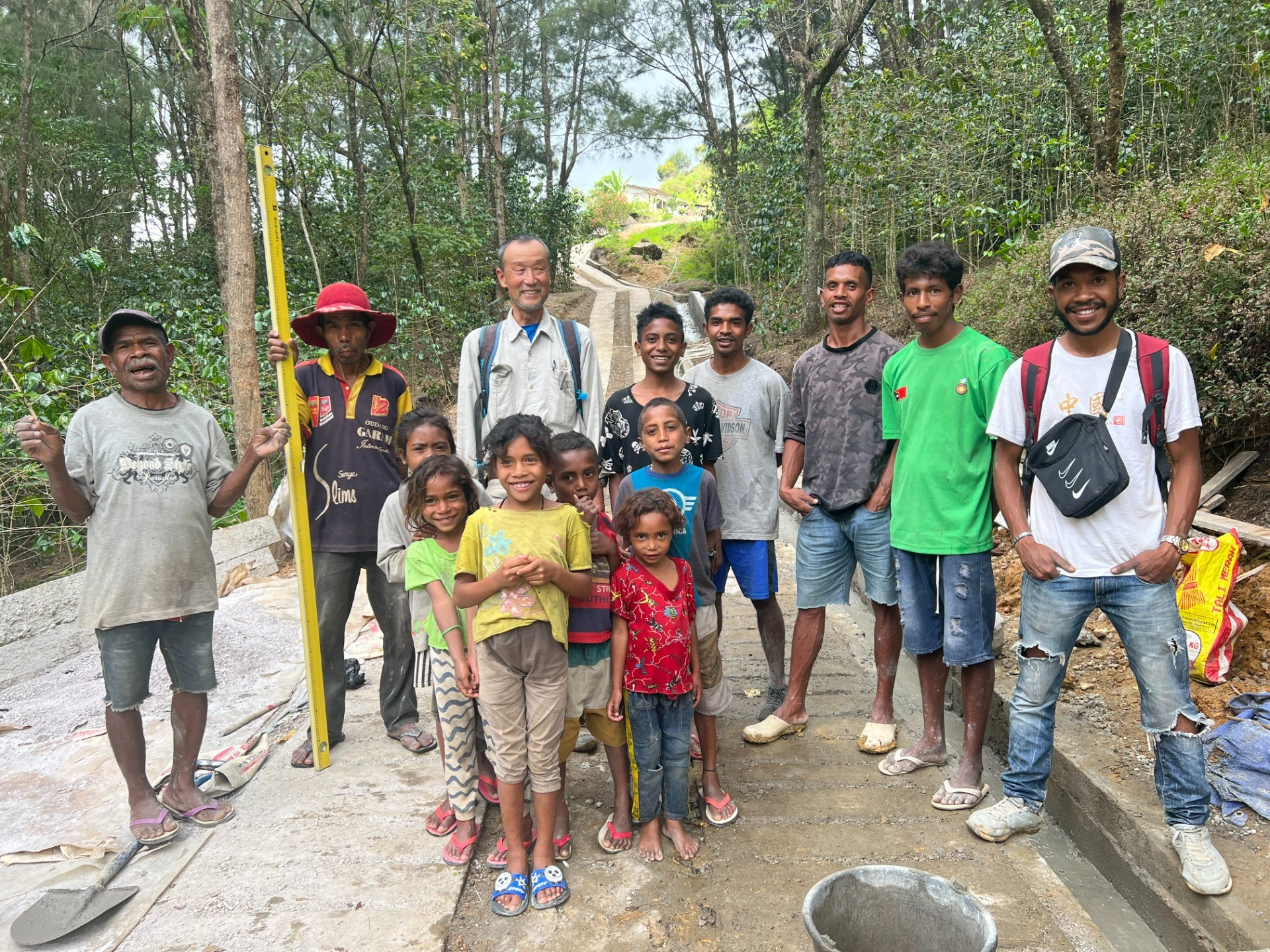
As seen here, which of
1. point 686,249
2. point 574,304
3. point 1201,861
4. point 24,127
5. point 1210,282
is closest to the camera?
point 1201,861

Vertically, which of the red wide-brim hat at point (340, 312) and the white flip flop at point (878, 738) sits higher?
the red wide-brim hat at point (340, 312)

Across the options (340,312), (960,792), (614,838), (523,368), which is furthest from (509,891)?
(340,312)

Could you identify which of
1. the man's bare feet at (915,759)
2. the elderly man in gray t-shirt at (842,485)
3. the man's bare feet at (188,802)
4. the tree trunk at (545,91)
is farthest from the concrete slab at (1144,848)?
the tree trunk at (545,91)

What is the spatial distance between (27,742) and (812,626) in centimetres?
358

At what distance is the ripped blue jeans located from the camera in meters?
2.45

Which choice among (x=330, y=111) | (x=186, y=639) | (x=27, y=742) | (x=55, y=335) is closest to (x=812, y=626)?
(x=186, y=639)

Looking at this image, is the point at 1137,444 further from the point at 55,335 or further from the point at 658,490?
the point at 55,335

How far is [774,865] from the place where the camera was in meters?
2.73

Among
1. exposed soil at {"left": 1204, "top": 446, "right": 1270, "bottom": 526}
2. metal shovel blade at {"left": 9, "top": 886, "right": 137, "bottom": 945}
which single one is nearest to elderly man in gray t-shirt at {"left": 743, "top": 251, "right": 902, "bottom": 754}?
metal shovel blade at {"left": 9, "top": 886, "right": 137, "bottom": 945}

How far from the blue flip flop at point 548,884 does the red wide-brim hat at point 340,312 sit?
2.18m

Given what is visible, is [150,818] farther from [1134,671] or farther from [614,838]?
[1134,671]

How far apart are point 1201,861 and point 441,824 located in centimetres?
239

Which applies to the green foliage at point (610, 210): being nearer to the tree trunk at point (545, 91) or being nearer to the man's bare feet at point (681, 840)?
the tree trunk at point (545, 91)

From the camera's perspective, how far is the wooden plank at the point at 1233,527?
4.09m
